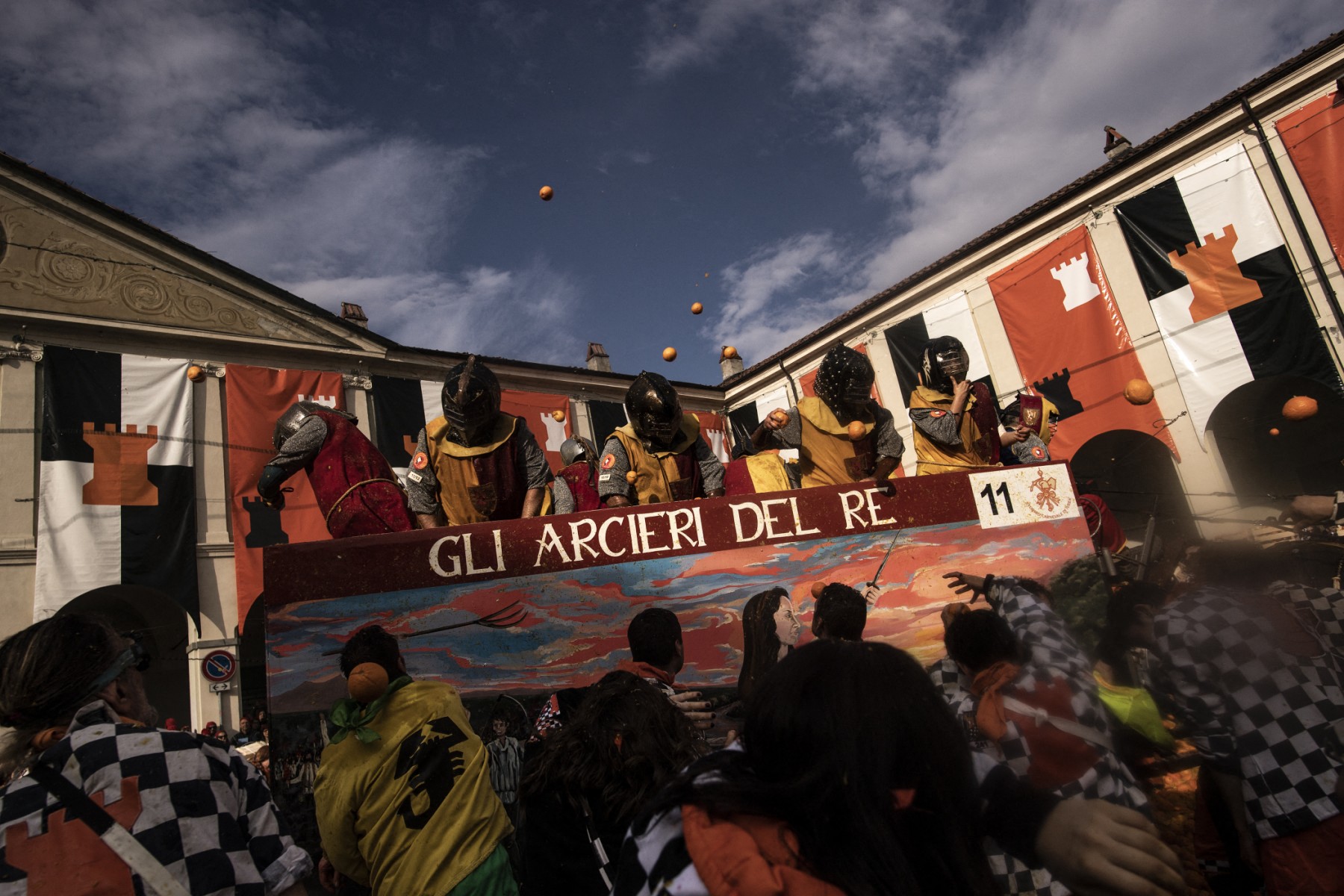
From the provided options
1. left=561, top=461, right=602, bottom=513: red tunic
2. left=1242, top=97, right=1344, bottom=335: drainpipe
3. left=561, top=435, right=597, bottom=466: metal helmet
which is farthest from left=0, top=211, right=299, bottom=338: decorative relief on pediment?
left=1242, top=97, right=1344, bottom=335: drainpipe

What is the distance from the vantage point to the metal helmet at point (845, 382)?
16.0ft

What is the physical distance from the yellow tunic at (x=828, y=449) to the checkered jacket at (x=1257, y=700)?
2525 mm

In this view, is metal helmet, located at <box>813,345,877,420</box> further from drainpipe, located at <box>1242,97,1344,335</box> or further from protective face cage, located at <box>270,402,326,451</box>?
drainpipe, located at <box>1242,97,1344,335</box>

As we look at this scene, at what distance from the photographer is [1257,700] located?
2.31 metres

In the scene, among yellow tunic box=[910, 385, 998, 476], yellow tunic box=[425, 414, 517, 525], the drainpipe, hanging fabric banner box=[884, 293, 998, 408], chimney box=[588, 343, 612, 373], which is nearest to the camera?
yellow tunic box=[425, 414, 517, 525]

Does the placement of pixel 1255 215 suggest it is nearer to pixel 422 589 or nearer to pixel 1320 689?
pixel 1320 689

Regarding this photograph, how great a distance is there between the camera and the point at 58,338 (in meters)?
14.1

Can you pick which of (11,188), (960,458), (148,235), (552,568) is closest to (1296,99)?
(960,458)

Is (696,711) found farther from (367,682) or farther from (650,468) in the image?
(650,468)

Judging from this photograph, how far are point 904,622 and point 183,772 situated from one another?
3055 mm

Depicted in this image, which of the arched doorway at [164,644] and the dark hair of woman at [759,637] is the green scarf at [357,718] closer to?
the dark hair of woman at [759,637]

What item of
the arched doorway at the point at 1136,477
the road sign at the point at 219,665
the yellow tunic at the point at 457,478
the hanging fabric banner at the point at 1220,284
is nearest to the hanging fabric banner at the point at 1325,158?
the hanging fabric banner at the point at 1220,284

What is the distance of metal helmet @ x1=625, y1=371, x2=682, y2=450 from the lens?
4.60 m

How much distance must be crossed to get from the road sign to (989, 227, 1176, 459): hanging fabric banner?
53.8 feet
